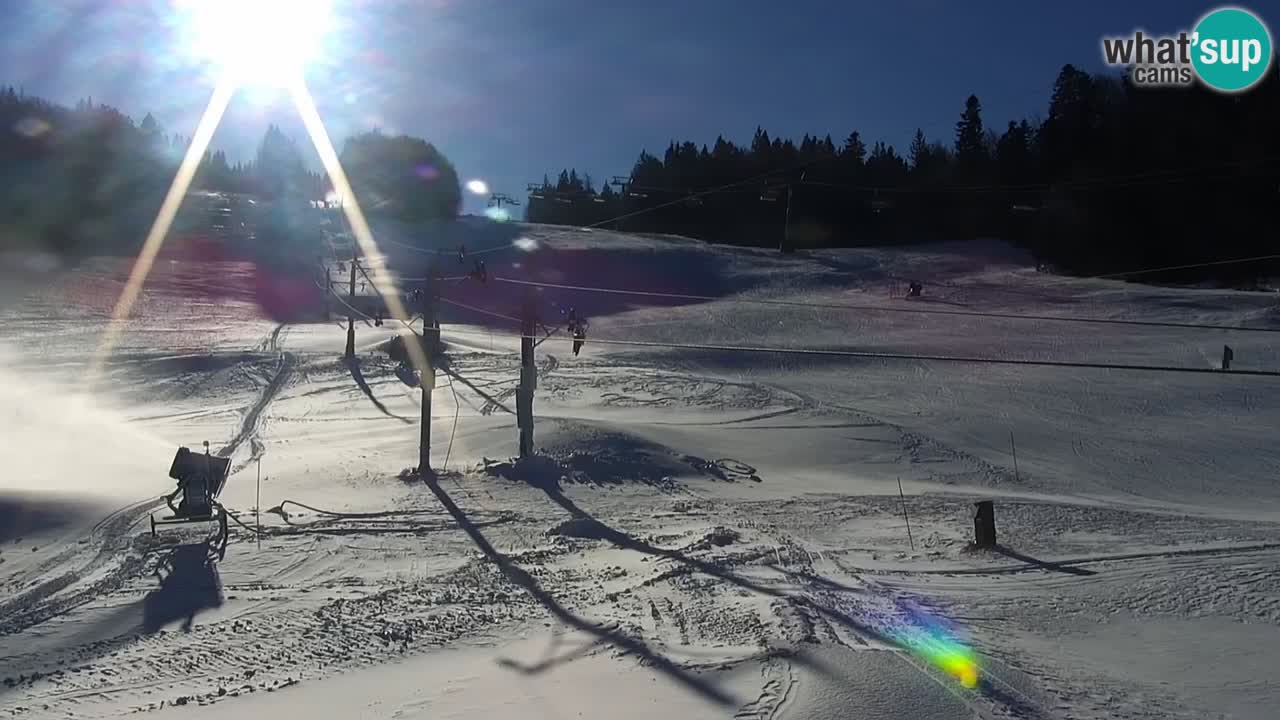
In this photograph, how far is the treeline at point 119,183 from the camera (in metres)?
67.1

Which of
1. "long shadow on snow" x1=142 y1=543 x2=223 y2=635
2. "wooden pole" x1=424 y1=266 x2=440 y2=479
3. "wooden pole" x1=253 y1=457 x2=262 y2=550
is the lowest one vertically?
"wooden pole" x1=253 y1=457 x2=262 y2=550

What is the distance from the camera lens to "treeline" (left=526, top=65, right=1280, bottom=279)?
62.7 m

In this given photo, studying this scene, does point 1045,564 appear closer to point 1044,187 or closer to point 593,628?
point 593,628

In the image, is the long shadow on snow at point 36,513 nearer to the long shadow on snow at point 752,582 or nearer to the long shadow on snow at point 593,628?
the long shadow on snow at point 593,628

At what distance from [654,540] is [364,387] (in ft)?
63.4

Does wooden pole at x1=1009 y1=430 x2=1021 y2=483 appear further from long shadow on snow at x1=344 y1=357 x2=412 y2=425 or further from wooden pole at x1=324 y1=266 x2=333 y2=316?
wooden pole at x1=324 y1=266 x2=333 y2=316

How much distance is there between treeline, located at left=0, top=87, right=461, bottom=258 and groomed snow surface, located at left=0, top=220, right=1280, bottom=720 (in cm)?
3605

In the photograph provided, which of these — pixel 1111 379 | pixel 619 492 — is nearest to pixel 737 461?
pixel 619 492

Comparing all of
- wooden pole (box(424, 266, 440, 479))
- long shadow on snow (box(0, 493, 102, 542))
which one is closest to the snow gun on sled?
long shadow on snow (box(0, 493, 102, 542))

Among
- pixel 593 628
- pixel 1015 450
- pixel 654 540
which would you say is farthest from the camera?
pixel 1015 450

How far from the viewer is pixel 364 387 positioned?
3108cm

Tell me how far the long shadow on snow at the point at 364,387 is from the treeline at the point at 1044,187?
1873cm

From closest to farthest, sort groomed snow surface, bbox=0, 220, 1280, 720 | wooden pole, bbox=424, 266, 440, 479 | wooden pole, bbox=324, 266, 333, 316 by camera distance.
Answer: groomed snow surface, bbox=0, 220, 1280, 720
wooden pole, bbox=424, 266, 440, 479
wooden pole, bbox=324, 266, 333, 316

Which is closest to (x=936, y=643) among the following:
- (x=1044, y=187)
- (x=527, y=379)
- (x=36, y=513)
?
(x=527, y=379)
